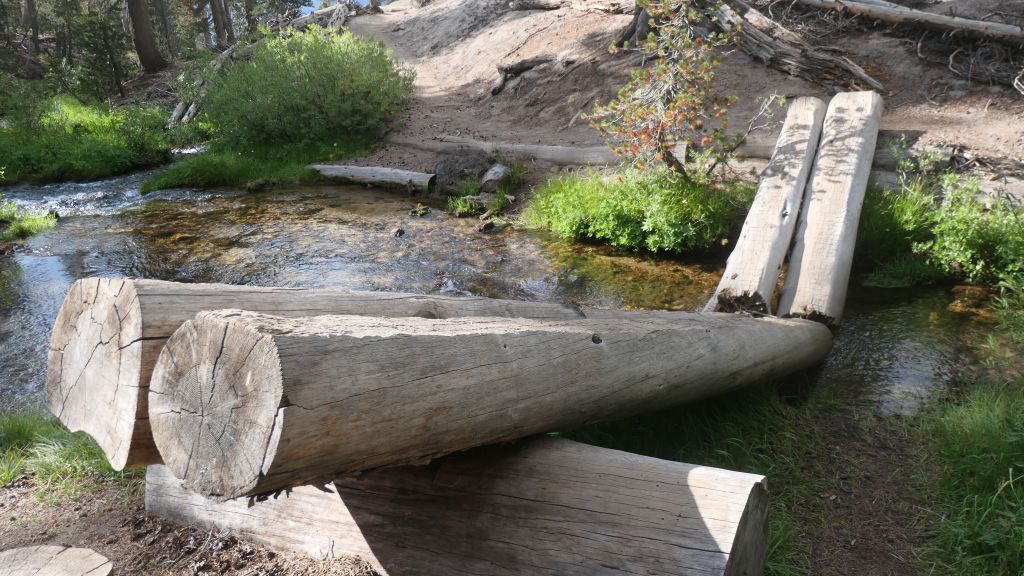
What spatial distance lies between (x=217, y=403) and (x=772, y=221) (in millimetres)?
4714

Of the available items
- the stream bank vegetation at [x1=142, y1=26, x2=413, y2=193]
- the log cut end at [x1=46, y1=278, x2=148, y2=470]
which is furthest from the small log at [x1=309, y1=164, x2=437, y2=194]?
the log cut end at [x1=46, y1=278, x2=148, y2=470]

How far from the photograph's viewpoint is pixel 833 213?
5418mm

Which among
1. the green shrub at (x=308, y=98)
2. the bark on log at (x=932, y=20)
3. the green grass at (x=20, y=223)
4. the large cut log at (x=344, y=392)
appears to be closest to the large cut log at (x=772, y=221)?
the large cut log at (x=344, y=392)

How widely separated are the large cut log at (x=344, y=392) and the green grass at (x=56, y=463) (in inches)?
74.7

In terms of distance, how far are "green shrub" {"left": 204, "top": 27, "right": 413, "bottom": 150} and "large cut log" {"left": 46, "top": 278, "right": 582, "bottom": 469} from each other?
1063 cm

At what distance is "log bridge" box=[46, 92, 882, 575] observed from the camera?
1.66 m

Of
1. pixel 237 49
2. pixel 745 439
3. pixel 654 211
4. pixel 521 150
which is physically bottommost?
pixel 745 439

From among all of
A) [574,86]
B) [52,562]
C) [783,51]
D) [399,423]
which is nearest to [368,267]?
[52,562]

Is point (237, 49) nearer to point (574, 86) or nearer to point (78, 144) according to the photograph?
point (78, 144)

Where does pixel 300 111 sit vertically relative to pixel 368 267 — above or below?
above

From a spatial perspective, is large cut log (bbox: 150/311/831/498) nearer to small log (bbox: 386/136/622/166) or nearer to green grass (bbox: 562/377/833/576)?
green grass (bbox: 562/377/833/576)

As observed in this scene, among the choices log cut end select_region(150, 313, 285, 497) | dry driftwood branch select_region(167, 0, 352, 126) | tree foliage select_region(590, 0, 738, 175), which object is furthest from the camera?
dry driftwood branch select_region(167, 0, 352, 126)

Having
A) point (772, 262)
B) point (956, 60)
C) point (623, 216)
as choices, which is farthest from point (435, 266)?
point (956, 60)

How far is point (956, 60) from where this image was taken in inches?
360
